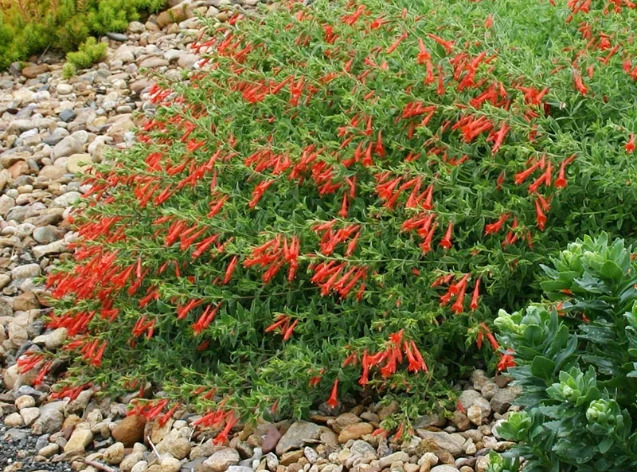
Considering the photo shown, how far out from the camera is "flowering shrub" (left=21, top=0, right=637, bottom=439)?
4117 mm

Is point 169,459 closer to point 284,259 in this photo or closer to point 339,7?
point 284,259

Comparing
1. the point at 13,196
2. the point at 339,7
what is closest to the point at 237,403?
the point at 339,7

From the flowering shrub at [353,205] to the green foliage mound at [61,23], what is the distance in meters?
3.90

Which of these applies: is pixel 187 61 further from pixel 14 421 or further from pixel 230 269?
pixel 230 269

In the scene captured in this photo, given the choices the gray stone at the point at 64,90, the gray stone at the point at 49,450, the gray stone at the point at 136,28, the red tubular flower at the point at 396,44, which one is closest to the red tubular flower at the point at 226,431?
the gray stone at the point at 49,450

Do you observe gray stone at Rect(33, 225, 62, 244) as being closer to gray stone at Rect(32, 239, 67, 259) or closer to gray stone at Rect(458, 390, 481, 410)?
gray stone at Rect(32, 239, 67, 259)

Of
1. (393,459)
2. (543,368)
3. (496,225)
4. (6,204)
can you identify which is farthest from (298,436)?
(6,204)

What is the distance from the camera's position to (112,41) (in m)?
8.87

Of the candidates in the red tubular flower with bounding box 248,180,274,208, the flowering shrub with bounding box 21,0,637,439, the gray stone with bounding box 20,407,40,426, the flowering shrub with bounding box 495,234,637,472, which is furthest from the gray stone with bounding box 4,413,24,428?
the flowering shrub with bounding box 495,234,637,472

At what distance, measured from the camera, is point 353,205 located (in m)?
4.56

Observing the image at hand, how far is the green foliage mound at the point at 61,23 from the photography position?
8.84 meters

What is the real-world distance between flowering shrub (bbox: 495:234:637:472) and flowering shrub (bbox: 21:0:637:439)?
41.1 inches

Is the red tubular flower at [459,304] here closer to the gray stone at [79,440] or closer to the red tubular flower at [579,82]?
the red tubular flower at [579,82]

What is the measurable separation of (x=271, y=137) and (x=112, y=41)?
14.5 ft
